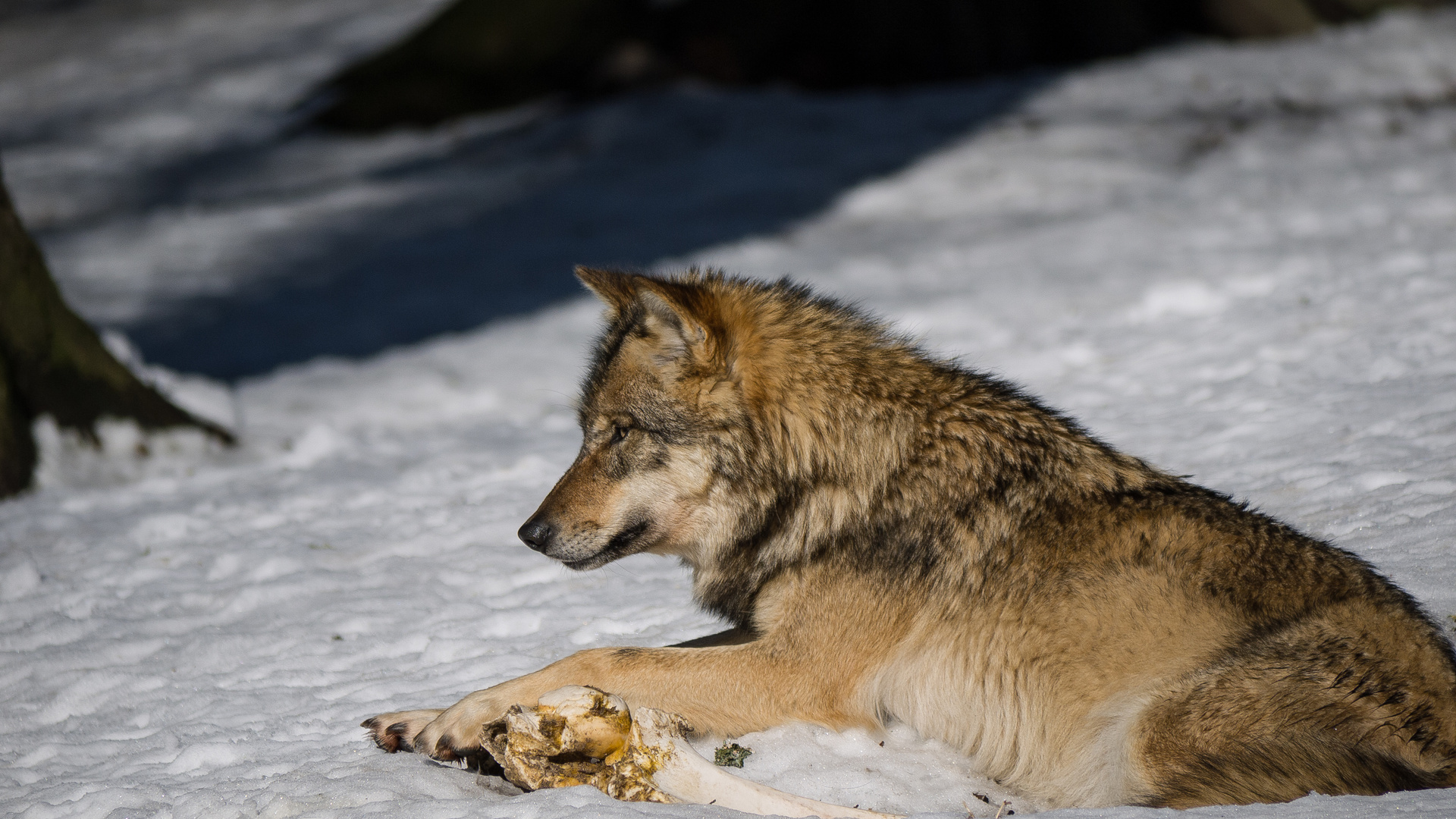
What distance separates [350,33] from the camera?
1753cm

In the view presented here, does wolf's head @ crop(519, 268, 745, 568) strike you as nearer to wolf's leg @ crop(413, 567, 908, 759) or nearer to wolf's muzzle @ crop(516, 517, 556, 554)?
wolf's muzzle @ crop(516, 517, 556, 554)

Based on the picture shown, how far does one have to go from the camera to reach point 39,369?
6.09 metres

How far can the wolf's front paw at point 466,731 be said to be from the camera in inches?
126

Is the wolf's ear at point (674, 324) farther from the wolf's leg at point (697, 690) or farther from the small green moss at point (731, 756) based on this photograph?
the small green moss at point (731, 756)

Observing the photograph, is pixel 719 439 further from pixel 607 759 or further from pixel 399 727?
pixel 399 727

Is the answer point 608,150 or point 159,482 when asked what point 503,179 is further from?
point 159,482

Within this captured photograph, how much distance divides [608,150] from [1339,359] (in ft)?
29.1

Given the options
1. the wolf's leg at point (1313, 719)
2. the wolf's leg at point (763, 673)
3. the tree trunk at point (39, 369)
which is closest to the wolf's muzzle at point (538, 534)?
the wolf's leg at point (763, 673)

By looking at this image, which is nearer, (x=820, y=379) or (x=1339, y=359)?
(x=820, y=379)

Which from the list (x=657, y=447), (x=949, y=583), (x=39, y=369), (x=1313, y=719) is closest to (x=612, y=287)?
Result: (x=657, y=447)

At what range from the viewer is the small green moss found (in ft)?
10.5

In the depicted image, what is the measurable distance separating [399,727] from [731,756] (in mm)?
1046

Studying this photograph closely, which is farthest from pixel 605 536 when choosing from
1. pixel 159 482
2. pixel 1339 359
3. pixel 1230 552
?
pixel 1339 359

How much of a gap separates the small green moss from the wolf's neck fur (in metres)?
0.47
